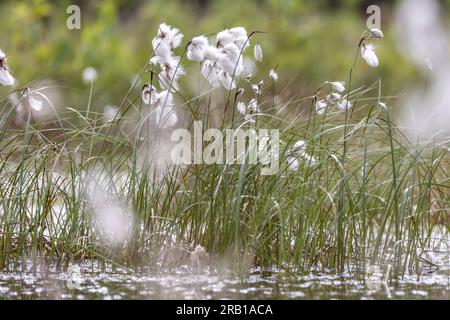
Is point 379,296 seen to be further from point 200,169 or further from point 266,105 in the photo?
point 266,105

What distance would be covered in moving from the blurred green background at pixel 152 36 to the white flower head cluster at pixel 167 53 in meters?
3.48

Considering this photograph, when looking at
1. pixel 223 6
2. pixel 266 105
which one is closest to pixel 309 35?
pixel 223 6

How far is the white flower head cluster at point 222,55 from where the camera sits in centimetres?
391

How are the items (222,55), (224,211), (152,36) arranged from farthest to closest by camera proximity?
(152,36) → (222,55) → (224,211)

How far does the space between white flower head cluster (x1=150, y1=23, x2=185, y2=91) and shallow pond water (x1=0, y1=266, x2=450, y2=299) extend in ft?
2.64

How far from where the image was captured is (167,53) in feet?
13.0

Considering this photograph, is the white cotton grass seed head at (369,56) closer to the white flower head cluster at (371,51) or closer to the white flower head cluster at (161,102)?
the white flower head cluster at (371,51)

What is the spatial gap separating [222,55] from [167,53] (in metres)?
0.22

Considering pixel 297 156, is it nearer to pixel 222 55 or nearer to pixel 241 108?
pixel 241 108

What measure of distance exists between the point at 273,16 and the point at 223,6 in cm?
82

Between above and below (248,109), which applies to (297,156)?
below

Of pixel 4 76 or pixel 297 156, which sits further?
pixel 297 156

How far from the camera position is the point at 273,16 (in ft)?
37.1

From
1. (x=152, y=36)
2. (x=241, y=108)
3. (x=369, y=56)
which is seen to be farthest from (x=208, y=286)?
(x=152, y=36)
